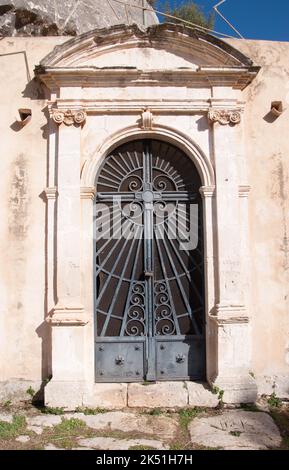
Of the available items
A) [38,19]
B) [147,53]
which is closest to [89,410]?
[147,53]

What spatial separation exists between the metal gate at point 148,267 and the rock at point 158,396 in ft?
0.62

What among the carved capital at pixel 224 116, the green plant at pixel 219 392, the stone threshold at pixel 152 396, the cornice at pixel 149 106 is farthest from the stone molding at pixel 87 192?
the green plant at pixel 219 392

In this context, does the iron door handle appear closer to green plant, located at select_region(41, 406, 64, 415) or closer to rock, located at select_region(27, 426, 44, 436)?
green plant, located at select_region(41, 406, 64, 415)

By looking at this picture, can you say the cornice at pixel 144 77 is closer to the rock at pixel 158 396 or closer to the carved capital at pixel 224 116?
the carved capital at pixel 224 116

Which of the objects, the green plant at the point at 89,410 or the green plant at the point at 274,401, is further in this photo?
the green plant at the point at 274,401

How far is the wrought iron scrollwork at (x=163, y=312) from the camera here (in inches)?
206

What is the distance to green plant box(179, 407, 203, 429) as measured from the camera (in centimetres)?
438

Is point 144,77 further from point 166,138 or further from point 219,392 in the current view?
point 219,392

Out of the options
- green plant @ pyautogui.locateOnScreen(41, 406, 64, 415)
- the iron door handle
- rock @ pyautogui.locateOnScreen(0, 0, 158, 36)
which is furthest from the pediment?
green plant @ pyautogui.locateOnScreen(41, 406, 64, 415)

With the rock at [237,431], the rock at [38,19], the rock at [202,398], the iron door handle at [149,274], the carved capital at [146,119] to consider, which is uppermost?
the rock at [38,19]

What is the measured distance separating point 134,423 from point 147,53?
4200 mm

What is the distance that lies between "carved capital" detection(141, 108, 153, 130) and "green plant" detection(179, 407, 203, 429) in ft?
10.5

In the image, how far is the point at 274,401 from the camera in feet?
16.3
